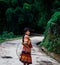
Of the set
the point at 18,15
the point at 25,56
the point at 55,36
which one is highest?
the point at 25,56

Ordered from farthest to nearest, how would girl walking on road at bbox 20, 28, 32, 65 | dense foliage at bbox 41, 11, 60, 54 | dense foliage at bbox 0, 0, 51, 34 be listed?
dense foliage at bbox 0, 0, 51, 34, dense foliage at bbox 41, 11, 60, 54, girl walking on road at bbox 20, 28, 32, 65

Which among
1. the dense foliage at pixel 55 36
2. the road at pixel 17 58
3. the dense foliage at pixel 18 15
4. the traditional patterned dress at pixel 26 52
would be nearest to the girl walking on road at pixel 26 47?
the traditional patterned dress at pixel 26 52

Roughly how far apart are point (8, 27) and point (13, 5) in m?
3.76

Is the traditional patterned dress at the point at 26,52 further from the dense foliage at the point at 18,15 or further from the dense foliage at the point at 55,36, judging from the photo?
the dense foliage at the point at 18,15

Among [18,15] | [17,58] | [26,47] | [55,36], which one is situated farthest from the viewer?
[18,15]

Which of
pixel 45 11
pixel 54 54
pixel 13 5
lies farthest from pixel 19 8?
pixel 54 54

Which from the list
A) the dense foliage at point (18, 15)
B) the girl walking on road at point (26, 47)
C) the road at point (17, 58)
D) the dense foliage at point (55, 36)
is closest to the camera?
the girl walking on road at point (26, 47)

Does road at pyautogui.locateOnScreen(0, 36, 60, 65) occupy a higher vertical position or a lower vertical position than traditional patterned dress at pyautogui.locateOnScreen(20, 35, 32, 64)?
lower

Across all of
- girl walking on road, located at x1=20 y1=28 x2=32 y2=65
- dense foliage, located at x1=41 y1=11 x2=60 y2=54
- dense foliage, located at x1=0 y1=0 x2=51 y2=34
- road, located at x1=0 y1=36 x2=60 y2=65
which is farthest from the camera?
dense foliage, located at x1=0 y1=0 x2=51 y2=34

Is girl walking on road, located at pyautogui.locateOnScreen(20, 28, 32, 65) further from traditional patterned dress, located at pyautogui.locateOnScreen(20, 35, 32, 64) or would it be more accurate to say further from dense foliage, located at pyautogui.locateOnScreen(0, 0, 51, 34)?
dense foliage, located at pyautogui.locateOnScreen(0, 0, 51, 34)

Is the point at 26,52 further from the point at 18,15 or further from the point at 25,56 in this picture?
the point at 18,15

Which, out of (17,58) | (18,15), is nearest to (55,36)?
(17,58)

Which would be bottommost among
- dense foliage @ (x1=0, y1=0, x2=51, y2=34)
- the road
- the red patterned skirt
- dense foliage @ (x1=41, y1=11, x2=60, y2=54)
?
dense foliage @ (x1=0, y1=0, x2=51, y2=34)

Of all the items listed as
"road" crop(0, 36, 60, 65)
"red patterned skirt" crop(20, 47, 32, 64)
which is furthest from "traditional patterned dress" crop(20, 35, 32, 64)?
"road" crop(0, 36, 60, 65)
